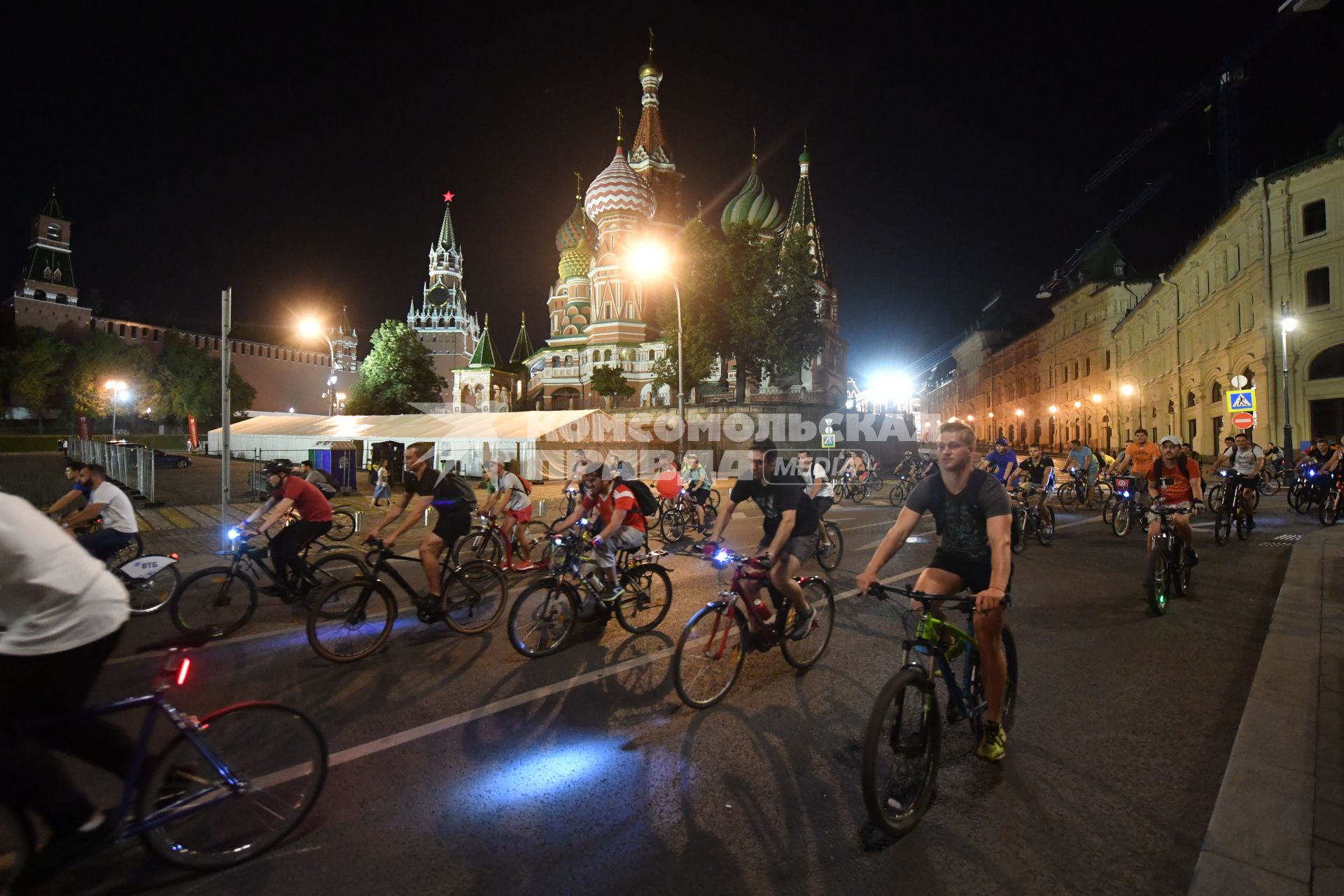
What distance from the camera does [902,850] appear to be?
3.27m

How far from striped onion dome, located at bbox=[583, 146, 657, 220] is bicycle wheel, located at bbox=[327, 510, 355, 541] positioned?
56128 millimetres

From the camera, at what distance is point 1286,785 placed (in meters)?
3.54

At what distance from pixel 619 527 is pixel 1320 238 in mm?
35666

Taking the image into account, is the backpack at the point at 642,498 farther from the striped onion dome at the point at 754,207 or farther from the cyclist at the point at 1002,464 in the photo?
the striped onion dome at the point at 754,207

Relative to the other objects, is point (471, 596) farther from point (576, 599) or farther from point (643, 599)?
point (643, 599)

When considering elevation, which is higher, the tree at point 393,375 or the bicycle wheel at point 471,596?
the tree at point 393,375

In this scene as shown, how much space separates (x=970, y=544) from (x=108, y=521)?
890 centimetres

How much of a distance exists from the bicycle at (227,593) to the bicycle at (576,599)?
73.3 inches

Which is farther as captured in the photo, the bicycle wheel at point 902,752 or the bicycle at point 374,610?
the bicycle at point 374,610

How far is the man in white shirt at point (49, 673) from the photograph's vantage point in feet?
8.95

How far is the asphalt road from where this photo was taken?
3127mm

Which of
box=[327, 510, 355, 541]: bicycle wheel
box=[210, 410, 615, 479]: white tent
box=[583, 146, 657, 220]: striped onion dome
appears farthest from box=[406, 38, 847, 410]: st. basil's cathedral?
box=[327, 510, 355, 541]: bicycle wheel

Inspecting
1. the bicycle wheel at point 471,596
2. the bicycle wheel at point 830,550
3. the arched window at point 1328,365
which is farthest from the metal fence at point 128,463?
the arched window at point 1328,365

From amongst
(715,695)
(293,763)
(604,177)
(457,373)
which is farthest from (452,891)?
(457,373)
